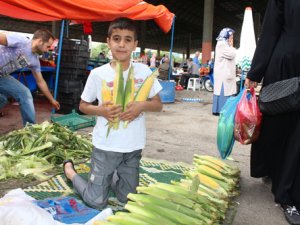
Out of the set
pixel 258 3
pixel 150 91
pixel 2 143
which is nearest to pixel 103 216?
pixel 150 91

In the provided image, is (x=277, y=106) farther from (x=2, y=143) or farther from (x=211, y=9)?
(x=211, y=9)

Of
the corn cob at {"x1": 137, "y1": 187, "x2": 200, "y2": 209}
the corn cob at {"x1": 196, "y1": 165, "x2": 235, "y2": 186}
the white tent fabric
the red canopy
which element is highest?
the red canopy

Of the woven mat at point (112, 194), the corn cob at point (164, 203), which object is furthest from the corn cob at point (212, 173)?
the corn cob at point (164, 203)

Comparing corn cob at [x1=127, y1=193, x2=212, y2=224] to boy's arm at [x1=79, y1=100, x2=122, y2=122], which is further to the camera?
boy's arm at [x1=79, y1=100, x2=122, y2=122]

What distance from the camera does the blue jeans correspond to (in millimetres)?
4797

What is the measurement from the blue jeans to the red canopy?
3.96 ft

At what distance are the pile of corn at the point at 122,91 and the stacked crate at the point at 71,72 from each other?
5.11 meters

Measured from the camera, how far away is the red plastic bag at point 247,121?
315 cm

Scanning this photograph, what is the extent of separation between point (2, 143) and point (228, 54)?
5107mm

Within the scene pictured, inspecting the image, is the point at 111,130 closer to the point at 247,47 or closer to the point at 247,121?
the point at 247,121

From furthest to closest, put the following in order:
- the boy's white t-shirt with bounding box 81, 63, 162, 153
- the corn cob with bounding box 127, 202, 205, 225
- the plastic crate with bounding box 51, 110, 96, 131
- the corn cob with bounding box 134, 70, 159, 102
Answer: the plastic crate with bounding box 51, 110, 96, 131, the boy's white t-shirt with bounding box 81, 63, 162, 153, the corn cob with bounding box 134, 70, 159, 102, the corn cob with bounding box 127, 202, 205, 225

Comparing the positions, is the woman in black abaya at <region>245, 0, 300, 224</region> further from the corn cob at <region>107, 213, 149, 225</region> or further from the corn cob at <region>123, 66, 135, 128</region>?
the corn cob at <region>107, 213, 149, 225</region>

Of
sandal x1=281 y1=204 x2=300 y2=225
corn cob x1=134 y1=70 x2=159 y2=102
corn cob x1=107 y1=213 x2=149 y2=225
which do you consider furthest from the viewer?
sandal x1=281 y1=204 x2=300 y2=225

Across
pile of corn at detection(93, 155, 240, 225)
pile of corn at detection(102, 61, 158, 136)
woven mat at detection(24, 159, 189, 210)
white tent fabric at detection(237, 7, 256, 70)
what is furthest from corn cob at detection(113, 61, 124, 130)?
white tent fabric at detection(237, 7, 256, 70)
